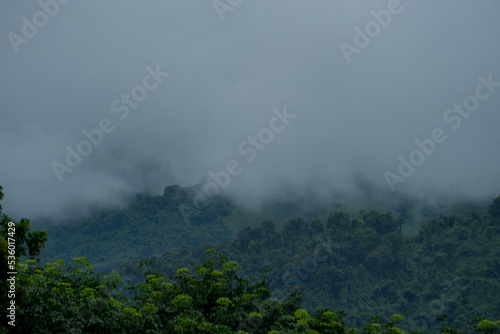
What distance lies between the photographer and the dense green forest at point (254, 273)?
15.1 m

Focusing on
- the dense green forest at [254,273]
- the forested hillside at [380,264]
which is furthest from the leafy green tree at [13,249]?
the forested hillside at [380,264]

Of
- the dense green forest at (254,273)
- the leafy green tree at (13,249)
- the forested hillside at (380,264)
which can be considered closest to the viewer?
the leafy green tree at (13,249)

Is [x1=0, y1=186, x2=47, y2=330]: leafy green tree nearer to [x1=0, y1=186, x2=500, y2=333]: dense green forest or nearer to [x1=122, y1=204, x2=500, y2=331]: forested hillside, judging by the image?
[x1=0, y1=186, x2=500, y2=333]: dense green forest

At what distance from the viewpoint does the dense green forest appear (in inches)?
593

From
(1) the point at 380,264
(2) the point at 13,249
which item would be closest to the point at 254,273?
(1) the point at 380,264

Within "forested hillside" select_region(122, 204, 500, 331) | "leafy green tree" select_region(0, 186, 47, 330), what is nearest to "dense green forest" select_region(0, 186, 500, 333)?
"leafy green tree" select_region(0, 186, 47, 330)

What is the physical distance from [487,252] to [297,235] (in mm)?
36313

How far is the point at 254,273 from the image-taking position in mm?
101000

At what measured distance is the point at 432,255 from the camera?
319ft

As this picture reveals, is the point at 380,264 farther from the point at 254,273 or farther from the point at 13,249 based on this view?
the point at 13,249

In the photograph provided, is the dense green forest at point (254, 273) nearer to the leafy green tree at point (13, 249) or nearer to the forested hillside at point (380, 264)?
the leafy green tree at point (13, 249)

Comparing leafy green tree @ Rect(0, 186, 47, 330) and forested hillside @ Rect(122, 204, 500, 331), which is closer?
leafy green tree @ Rect(0, 186, 47, 330)

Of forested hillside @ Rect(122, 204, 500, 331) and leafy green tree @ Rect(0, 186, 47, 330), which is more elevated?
leafy green tree @ Rect(0, 186, 47, 330)

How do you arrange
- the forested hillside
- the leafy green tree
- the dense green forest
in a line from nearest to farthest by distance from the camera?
1. the leafy green tree
2. the dense green forest
3. the forested hillside
